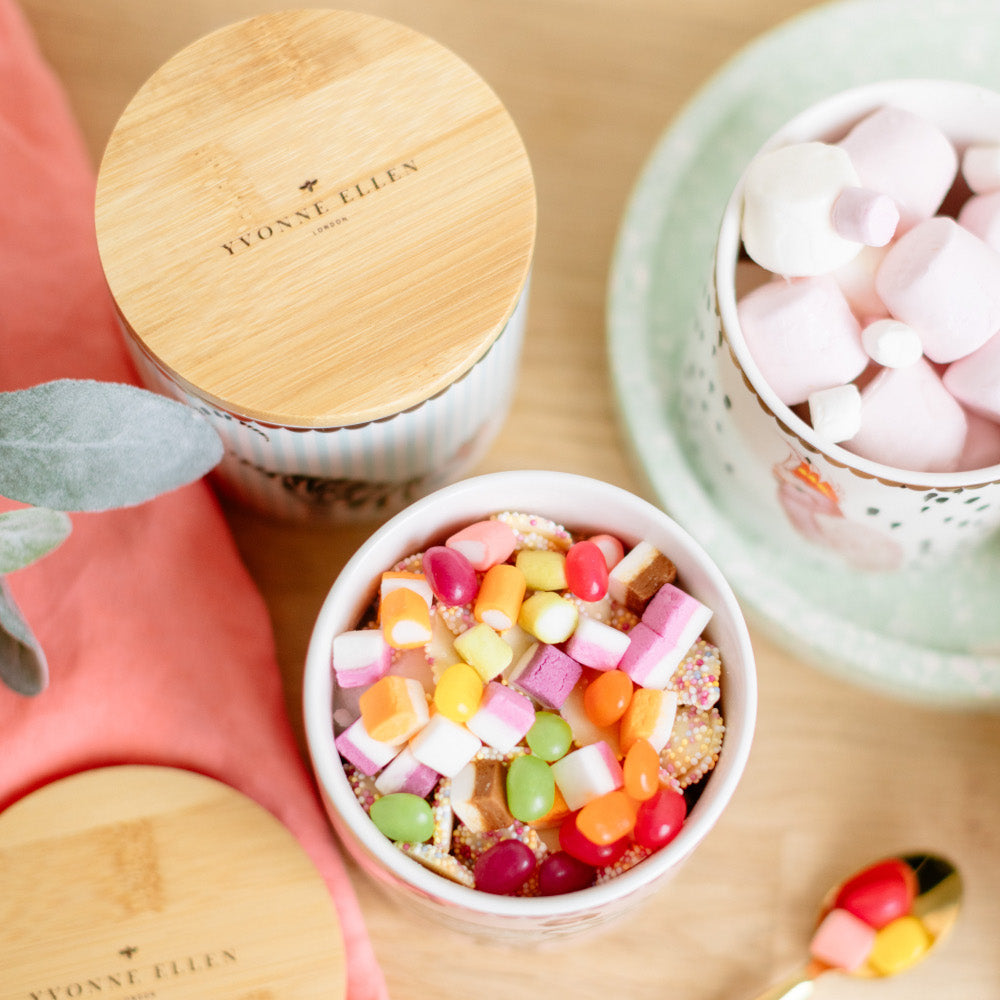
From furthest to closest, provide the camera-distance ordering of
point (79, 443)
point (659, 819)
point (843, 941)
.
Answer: point (843, 941), point (659, 819), point (79, 443)

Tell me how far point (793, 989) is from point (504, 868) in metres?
0.26

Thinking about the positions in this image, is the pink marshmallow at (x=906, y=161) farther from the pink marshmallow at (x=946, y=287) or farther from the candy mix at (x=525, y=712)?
the candy mix at (x=525, y=712)

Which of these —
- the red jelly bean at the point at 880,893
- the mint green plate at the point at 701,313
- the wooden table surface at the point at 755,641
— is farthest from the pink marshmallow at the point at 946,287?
the red jelly bean at the point at 880,893

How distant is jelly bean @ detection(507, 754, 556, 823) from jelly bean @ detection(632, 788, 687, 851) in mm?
52

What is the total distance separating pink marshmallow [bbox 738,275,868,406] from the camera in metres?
0.60

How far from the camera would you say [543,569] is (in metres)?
0.64

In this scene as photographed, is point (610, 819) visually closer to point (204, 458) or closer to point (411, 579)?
point (411, 579)

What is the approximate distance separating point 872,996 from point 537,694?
324 millimetres

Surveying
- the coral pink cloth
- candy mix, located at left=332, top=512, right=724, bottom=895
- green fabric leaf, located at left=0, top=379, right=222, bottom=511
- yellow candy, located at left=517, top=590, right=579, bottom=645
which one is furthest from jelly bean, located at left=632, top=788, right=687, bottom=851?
green fabric leaf, located at left=0, top=379, right=222, bottom=511

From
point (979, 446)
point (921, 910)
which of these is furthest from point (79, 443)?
point (921, 910)

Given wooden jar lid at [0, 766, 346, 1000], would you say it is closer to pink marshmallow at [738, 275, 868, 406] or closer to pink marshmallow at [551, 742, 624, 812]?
pink marshmallow at [551, 742, 624, 812]

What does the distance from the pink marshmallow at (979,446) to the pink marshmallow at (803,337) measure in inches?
3.2

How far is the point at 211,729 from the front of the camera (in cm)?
68

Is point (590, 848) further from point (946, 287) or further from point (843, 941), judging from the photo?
point (946, 287)
